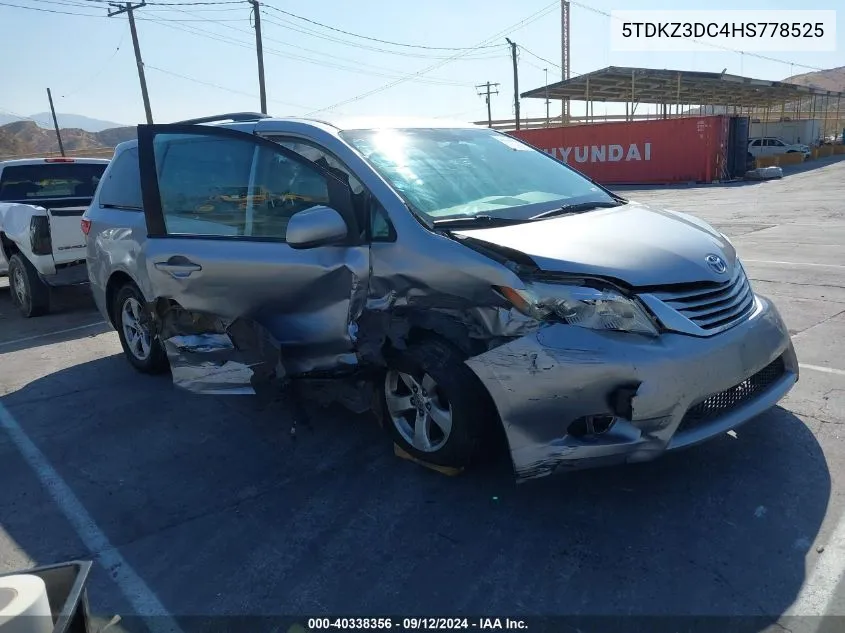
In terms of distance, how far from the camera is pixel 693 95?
45406 millimetres

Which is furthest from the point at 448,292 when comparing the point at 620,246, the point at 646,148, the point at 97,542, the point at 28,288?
the point at 646,148

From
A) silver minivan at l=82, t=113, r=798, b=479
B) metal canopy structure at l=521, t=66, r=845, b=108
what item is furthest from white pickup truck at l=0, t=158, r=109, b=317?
metal canopy structure at l=521, t=66, r=845, b=108

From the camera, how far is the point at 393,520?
3.03 meters

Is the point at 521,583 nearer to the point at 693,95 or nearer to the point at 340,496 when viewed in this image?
the point at 340,496

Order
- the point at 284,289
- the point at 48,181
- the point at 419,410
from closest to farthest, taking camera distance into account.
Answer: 1. the point at 419,410
2. the point at 284,289
3. the point at 48,181

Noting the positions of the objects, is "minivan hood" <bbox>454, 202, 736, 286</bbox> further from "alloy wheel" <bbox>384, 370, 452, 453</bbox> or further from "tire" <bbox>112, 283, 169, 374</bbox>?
"tire" <bbox>112, 283, 169, 374</bbox>

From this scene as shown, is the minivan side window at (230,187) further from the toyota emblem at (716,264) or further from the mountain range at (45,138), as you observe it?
the mountain range at (45,138)

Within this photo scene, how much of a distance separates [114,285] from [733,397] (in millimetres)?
4719

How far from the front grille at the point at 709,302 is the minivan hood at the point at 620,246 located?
45 mm

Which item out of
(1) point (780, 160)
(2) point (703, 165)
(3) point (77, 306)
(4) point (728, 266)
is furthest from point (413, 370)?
(1) point (780, 160)

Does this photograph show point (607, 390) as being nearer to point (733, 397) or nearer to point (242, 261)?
point (733, 397)

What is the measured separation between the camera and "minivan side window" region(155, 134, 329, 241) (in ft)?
12.4

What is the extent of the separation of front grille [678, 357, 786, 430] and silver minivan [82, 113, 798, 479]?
0.01 m

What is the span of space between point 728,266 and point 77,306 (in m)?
7.93
